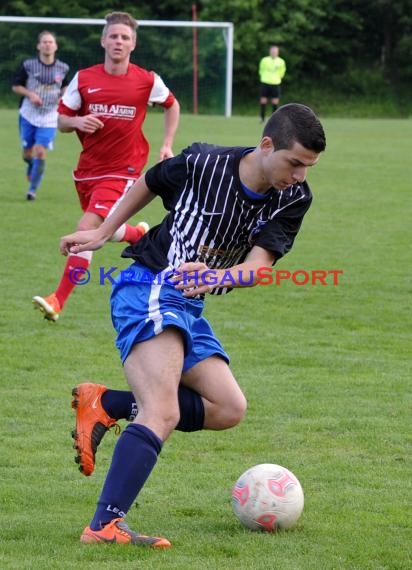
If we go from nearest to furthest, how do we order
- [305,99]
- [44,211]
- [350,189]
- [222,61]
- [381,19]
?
[44,211]
[350,189]
[222,61]
[305,99]
[381,19]

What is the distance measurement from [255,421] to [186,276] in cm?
178

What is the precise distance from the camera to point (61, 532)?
3.98 metres

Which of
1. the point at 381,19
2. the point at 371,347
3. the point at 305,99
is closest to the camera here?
the point at 371,347

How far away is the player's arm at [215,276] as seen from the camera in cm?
389

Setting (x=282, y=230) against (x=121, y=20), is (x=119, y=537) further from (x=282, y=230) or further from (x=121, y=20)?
(x=121, y=20)

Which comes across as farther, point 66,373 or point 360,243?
point 360,243

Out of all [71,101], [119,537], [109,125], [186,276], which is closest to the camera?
[119,537]

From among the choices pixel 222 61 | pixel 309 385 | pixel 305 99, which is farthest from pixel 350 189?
pixel 305 99

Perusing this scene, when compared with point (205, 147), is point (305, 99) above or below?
below

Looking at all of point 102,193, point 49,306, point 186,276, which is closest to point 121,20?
point 102,193

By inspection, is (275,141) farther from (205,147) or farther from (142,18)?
(142,18)

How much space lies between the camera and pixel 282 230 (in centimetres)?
413

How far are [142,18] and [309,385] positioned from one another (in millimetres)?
34365

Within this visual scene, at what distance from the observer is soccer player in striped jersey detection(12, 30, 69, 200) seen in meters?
13.9
